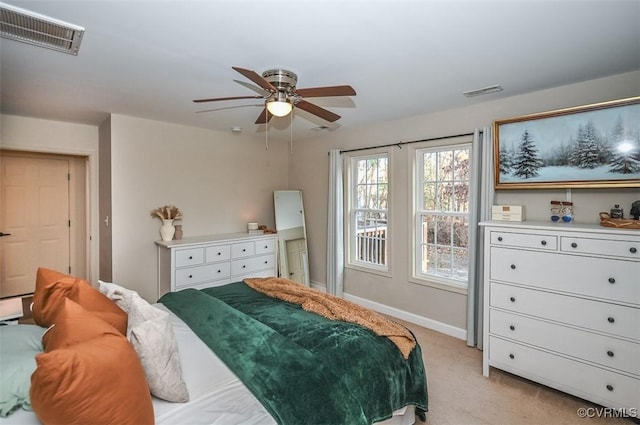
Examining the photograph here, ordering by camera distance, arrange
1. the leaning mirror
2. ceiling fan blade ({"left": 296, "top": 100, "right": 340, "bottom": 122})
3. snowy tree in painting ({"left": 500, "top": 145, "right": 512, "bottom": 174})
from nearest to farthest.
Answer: ceiling fan blade ({"left": 296, "top": 100, "right": 340, "bottom": 122}) < snowy tree in painting ({"left": 500, "top": 145, "right": 512, "bottom": 174}) < the leaning mirror

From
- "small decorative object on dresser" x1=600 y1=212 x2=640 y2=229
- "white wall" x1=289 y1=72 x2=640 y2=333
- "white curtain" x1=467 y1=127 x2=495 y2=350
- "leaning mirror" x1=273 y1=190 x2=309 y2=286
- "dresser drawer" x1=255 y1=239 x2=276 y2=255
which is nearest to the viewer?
"small decorative object on dresser" x1=600 y1=212 x2=640 y2=229

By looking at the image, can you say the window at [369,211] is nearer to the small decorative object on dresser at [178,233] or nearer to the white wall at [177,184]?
the white wall at [177,184]

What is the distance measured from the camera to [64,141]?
4023mm

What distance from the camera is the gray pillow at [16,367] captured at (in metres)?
1.15

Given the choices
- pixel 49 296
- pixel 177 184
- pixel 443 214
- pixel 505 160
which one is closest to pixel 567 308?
pixel 505 160

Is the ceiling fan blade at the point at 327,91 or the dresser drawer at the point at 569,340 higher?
the ceiling fan blade at the point at 327,91

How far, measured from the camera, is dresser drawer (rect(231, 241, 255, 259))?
4305 millimetres

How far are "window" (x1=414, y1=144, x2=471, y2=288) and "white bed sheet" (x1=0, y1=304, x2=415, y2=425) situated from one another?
2.80 meters

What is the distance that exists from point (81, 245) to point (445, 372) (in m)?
4.96

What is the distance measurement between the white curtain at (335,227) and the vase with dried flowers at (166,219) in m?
2.17

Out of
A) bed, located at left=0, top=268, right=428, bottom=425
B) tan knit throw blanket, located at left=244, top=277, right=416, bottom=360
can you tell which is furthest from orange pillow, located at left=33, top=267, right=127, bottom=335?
tan knit throw blanket, located at left=244, top=277, right=416, bottom=360

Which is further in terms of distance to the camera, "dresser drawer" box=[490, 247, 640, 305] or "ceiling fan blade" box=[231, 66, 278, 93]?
"dresser drawer" box=[490, 247, 640, 305]

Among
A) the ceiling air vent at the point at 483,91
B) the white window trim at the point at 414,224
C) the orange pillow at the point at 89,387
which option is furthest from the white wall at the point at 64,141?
the ceiling air vent at the point at 483,91

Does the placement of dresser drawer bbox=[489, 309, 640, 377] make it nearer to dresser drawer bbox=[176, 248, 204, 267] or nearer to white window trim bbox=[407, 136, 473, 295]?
white window trim bbox=[407, 136, 473, 295]
